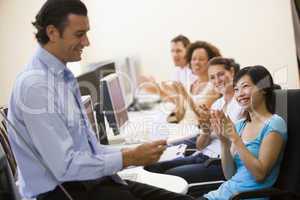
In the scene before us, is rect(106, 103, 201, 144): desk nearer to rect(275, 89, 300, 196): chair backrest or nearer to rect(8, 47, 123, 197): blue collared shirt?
rect(275, 89, 300, 196): chair backrest

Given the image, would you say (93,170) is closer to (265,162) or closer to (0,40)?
(265,162)

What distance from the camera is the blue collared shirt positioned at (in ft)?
4.32

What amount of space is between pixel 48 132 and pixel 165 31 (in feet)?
9.31

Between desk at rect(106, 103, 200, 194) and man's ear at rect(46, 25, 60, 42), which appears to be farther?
desk at rect(106, 103, 200, 194)

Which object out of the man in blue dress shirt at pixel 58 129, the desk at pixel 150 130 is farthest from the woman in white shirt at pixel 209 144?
the man in blue dress shirt at pixel 58 129

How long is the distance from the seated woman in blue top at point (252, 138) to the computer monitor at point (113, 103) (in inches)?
32.5

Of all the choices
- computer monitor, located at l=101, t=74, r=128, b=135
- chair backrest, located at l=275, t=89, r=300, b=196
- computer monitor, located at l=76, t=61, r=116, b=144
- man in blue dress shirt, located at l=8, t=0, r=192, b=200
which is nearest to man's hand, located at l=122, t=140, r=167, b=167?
man in blue dress shirt, located at l=8, t=0, r=192, b=200

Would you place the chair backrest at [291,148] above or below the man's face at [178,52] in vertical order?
below

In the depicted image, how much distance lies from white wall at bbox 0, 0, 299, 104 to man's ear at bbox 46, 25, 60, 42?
2.30 m

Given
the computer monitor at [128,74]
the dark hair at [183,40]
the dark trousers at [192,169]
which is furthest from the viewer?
the computer monitor at [128,74]

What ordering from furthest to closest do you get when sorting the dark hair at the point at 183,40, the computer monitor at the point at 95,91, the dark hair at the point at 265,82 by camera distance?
1. the dark hair at the point at 183,40
2. the computer monitor at the point at 95,91
3. the dark hair at the point at 265,82

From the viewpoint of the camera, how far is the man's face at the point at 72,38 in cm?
146

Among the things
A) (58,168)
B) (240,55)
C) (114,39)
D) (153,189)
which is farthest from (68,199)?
(114,39)

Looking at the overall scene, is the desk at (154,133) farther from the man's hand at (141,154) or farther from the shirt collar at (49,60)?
the shirt collar at (49,60)
